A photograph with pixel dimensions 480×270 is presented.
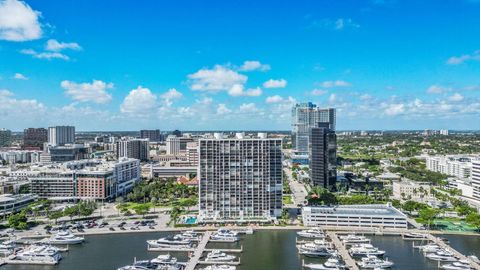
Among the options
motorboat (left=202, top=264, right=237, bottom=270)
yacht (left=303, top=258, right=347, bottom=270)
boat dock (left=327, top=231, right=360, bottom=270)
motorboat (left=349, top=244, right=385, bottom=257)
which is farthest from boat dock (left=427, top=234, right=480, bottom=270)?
motorboat (left=202, top=264, right=237, bottom=270)

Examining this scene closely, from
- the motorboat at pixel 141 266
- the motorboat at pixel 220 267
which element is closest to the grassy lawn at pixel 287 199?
the motorboat at pixel 220 267

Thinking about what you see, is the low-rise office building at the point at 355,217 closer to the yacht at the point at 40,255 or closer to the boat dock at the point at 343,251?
the boat dock at the point at 343,251

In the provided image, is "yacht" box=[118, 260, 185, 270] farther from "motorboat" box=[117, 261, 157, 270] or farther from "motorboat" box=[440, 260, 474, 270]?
"motorboat" box=[440, 260, 474, 270]

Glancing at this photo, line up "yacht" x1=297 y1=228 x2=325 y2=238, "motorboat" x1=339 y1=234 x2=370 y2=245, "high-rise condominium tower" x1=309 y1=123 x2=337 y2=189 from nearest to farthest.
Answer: "motorboat" x1=339 y1=234 x2=370 y2=245 < "yacht" x1=297 y1=228 x2=325 y2=238 < "high-rise condominium tower" x1=309 y1=123 x2=337 y2=189

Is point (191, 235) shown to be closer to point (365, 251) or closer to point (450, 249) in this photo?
point (365, 251)

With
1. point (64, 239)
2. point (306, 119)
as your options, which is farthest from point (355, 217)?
point (306, 119)

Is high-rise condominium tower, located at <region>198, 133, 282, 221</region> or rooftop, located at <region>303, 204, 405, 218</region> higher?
high-rise condominium tower, located at <region>198, 133, 282, 221</region>
